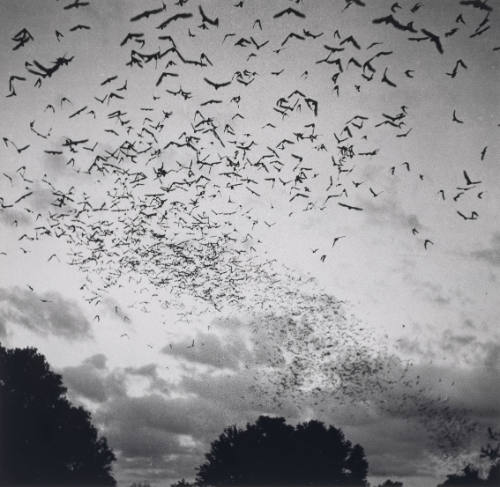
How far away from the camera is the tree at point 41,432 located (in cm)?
4372

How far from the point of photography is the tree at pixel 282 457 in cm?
5450

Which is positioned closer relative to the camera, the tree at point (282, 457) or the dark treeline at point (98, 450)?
the dark treeline at point (98, 450)

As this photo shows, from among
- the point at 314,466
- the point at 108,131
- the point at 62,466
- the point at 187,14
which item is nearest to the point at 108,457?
→ the point at 62,466

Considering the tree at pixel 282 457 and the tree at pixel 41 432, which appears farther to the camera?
the tree at pixel 282 457

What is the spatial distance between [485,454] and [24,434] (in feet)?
139

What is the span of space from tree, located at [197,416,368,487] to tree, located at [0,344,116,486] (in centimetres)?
1452

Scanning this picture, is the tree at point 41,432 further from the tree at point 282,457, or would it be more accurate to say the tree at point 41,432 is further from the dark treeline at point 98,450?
the tree at point 282,457

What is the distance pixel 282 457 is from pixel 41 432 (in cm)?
2846

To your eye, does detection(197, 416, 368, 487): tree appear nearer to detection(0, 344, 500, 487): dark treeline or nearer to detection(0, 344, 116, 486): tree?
detection(0, 344, 500, 487): dark treeline

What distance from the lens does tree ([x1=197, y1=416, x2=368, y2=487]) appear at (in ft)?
179

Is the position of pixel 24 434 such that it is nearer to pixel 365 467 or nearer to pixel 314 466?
pixel 314 466

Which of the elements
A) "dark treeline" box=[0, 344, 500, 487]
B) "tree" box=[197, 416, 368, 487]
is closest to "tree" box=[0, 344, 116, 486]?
"dark treeline" box=[0, 344, 500, 487]

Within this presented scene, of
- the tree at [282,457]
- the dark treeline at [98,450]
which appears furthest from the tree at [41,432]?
the tree at [282,457]

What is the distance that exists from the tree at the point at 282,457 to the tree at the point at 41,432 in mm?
14524
